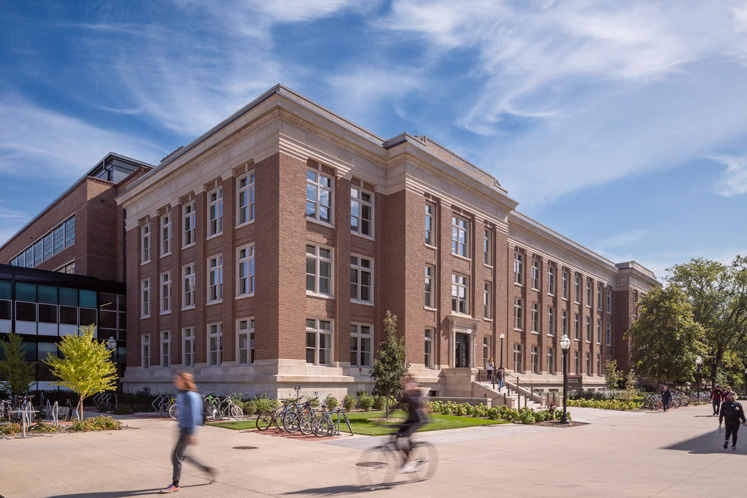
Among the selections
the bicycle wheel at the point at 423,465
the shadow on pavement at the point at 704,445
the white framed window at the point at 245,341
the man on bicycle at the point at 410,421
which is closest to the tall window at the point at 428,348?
the white framed window at the point at 245,341

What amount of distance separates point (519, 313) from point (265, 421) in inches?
1230

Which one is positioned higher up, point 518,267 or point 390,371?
point 518,267

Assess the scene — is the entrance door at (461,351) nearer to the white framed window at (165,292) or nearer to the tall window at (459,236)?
the tall window at (459,236)

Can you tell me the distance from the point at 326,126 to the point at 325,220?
4.79 m

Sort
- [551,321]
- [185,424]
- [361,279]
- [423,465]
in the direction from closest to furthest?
[185,424], [423,465], [361,279], [551,321]

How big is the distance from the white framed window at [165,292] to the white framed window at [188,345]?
9.80 ft

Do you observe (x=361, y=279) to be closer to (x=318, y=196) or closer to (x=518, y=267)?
(x=318, y=196)

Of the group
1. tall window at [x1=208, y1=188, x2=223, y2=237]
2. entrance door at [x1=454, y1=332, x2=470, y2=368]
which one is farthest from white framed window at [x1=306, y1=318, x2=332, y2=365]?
entrance door at [x1=454, y1=332, x2=470, y2=368]

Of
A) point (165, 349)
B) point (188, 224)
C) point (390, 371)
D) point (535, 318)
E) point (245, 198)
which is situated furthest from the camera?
point (535, 318)

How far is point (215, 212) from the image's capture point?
33.4 m

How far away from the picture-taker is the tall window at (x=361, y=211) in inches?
1284

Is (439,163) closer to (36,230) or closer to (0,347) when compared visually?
(0,347)

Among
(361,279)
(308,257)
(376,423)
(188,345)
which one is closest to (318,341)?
(308,257)

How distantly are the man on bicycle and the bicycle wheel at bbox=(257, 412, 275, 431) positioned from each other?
10249 mm
